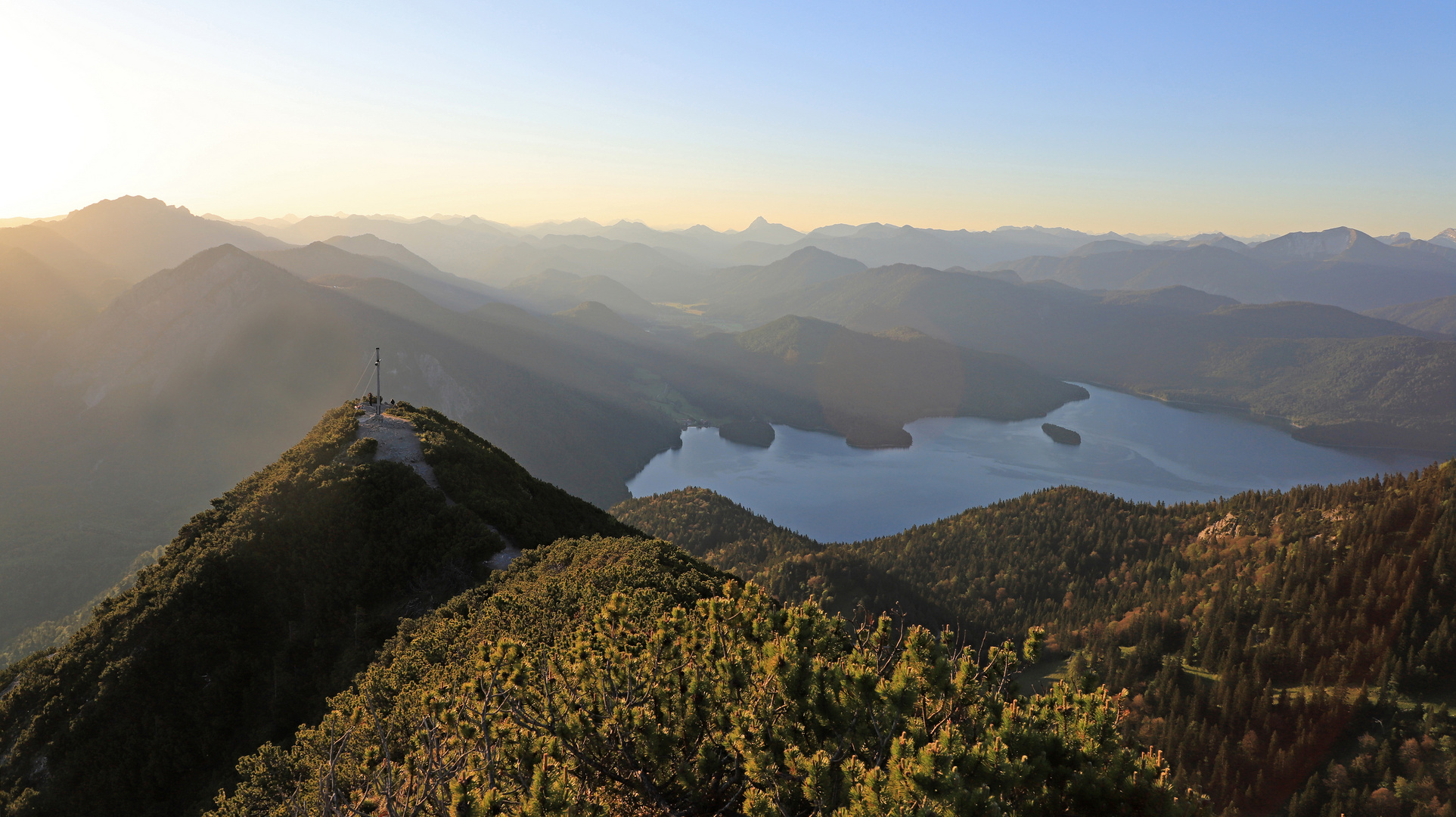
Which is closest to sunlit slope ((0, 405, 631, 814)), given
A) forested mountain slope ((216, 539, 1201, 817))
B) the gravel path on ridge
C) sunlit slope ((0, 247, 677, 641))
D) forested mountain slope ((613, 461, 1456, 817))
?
the gravel path on ridge

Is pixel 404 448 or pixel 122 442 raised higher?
pixel 404 448

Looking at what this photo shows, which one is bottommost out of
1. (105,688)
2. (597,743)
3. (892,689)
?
(105,688)

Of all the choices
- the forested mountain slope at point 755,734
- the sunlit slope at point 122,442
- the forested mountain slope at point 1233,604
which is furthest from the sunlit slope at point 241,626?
the sunlit slope at point 122,442

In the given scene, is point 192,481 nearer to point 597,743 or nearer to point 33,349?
point 33,349

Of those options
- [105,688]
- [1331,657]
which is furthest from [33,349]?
[1331,657]

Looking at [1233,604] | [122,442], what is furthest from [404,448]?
[122,442]

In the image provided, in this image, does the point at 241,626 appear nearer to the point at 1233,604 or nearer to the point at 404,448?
the point at 404,448

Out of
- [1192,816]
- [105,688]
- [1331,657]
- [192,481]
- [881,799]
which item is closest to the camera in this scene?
[881,799]
